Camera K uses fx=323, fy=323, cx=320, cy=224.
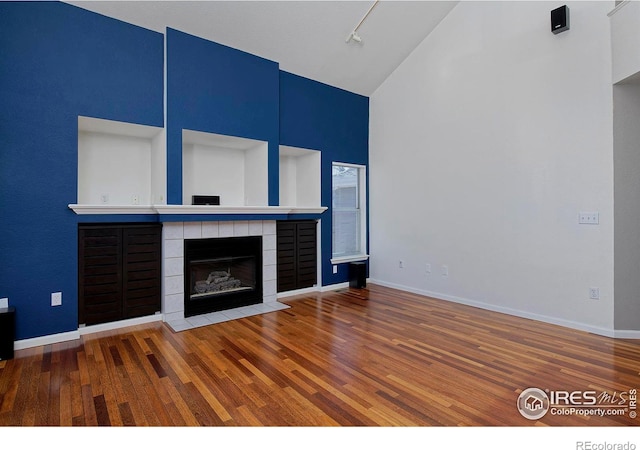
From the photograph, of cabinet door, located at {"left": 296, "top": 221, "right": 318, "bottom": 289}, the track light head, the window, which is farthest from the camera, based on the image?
the window

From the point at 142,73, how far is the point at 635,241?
17.6ft

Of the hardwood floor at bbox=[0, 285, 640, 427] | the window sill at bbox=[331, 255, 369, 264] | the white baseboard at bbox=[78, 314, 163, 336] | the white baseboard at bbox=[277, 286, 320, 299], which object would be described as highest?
the window sill at bbox=[331, 255, 369, 264]

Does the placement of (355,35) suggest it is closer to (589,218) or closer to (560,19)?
(560,19)

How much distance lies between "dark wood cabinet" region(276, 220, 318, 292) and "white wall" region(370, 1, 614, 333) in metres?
1.33

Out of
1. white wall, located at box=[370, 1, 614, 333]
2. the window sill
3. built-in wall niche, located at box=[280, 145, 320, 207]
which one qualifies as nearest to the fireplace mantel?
built-in wall niche, located at box=[280, 145, 320, 207]

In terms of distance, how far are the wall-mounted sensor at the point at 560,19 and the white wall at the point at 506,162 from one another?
0.07 metres

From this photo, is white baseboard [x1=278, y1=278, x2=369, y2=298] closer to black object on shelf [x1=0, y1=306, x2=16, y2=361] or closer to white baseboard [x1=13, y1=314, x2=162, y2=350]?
white baseboard [x1=13, y1=314, x2=162, y2=350]

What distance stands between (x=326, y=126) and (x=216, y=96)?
182 cm

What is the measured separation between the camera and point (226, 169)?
471 centimetres

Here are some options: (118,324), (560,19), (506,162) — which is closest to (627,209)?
(506,162)

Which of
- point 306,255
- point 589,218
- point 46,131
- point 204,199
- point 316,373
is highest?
point 46,131

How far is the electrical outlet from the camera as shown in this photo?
3113mm

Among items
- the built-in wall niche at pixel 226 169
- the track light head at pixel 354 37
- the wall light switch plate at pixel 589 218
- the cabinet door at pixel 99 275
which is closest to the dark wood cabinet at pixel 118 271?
the cabinet door at pixel 99 275
